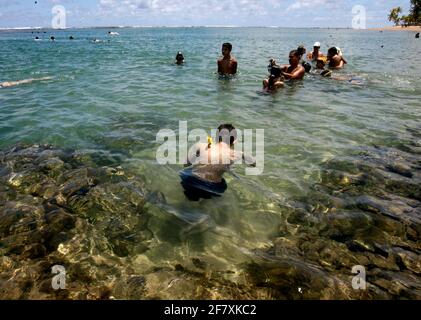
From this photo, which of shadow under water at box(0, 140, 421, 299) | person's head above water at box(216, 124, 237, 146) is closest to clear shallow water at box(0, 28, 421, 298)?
shadow under water at box(0, 140, 421, 299)

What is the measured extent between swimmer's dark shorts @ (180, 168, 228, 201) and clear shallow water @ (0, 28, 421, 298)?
0.55 feet

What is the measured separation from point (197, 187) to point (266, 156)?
2.40 meters

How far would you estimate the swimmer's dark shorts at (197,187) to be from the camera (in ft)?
16.8

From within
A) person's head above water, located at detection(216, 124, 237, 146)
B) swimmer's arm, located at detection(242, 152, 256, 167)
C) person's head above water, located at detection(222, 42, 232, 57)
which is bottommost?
swimmer's arm, located at detection(242, 152, 256, 167)

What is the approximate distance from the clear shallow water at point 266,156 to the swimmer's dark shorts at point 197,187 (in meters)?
0.17

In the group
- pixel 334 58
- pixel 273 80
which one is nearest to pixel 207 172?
pixel 273 80

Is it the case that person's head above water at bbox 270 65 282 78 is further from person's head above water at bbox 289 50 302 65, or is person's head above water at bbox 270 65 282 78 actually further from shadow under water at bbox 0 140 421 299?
shadow under water at bbox 0 140 421 299

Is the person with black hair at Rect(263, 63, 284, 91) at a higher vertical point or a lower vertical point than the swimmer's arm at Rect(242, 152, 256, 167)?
higher

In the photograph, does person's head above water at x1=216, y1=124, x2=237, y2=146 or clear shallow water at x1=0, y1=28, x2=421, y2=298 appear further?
person's head above water at x1=216, y1=124, x2=237, y2=146

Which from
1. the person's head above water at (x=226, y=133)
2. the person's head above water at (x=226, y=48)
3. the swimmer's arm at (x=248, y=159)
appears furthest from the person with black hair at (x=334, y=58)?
the person's head above water at (x=226, y=133)

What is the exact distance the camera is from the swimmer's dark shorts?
5.11 meters

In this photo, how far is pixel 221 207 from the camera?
516 centimetres

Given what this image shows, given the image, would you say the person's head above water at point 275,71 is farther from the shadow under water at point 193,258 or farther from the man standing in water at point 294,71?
the shadow under water at point 193,258

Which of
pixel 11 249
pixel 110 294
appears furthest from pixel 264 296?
pixel 11 249
